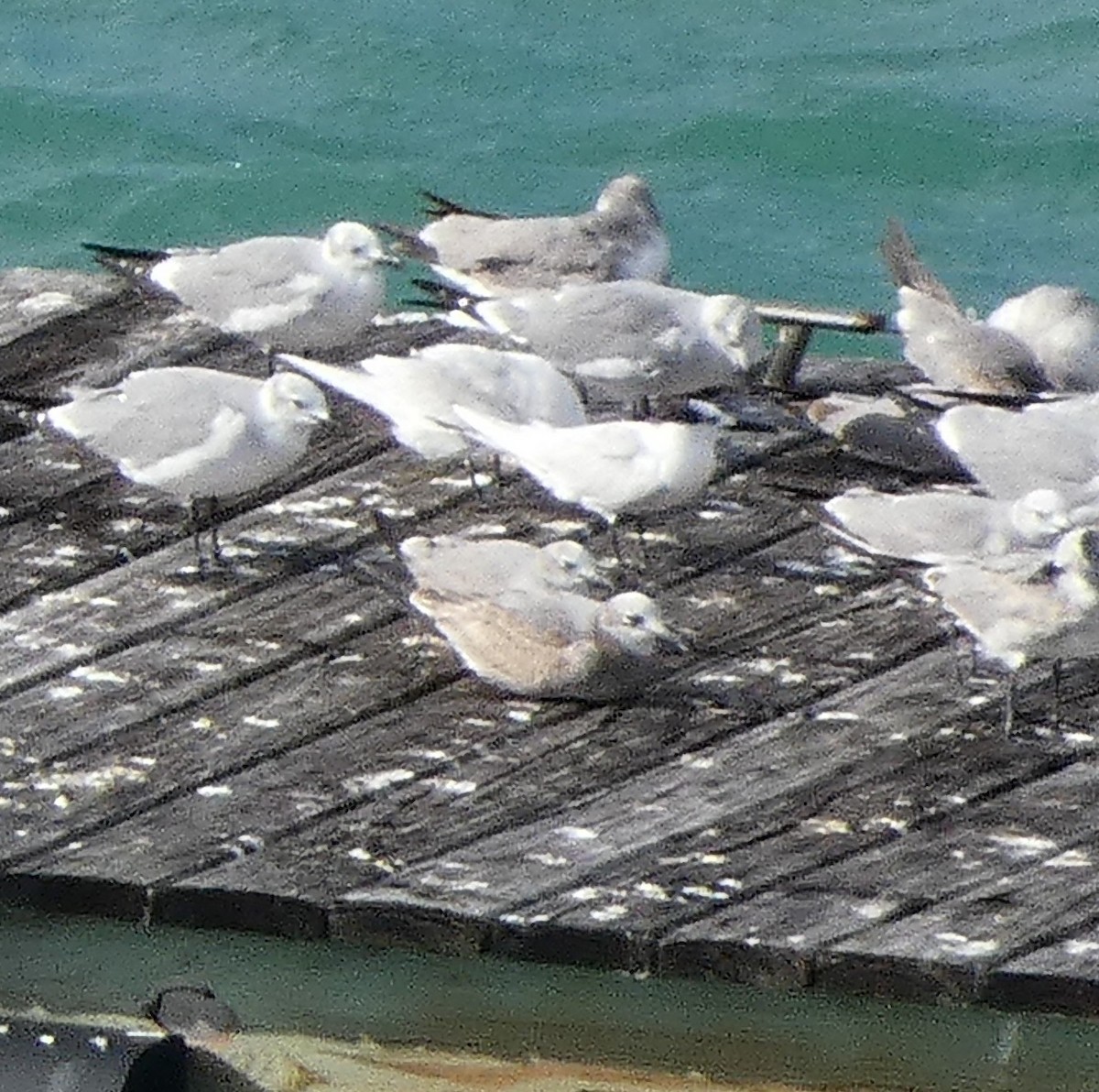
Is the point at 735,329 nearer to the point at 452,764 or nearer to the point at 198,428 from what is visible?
the point at 198,428

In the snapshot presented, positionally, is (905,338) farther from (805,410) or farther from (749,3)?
(749,3)

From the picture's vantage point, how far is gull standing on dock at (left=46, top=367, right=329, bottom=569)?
4.80m

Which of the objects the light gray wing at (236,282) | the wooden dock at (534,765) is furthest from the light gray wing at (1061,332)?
the light gray wing at (236,282)

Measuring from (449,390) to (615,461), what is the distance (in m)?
0.45

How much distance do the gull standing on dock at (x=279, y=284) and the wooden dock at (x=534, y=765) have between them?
710 mm

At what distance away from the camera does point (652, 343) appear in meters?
5.60

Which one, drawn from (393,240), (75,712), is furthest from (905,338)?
(75,712)

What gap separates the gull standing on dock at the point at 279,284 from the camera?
562 cm

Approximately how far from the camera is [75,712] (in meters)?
4.16

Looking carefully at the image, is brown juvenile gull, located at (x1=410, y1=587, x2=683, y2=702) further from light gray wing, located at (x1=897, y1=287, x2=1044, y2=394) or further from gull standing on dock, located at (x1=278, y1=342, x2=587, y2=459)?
light gray wing, located at (x1=897, y1=287, x2=1044, y2=394)

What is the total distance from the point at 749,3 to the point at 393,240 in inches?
257

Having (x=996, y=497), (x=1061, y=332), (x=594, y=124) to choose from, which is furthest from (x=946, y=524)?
(x=594, y=124)

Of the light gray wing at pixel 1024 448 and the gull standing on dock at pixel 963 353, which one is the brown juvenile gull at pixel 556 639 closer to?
the light gray wing at pixel 1024 448

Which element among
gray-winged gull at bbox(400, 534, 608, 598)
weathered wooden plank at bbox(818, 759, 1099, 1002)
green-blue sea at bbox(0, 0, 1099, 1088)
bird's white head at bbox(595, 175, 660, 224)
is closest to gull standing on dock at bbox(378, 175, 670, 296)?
bird's white head at bbox(595, 175, 660, 224)
